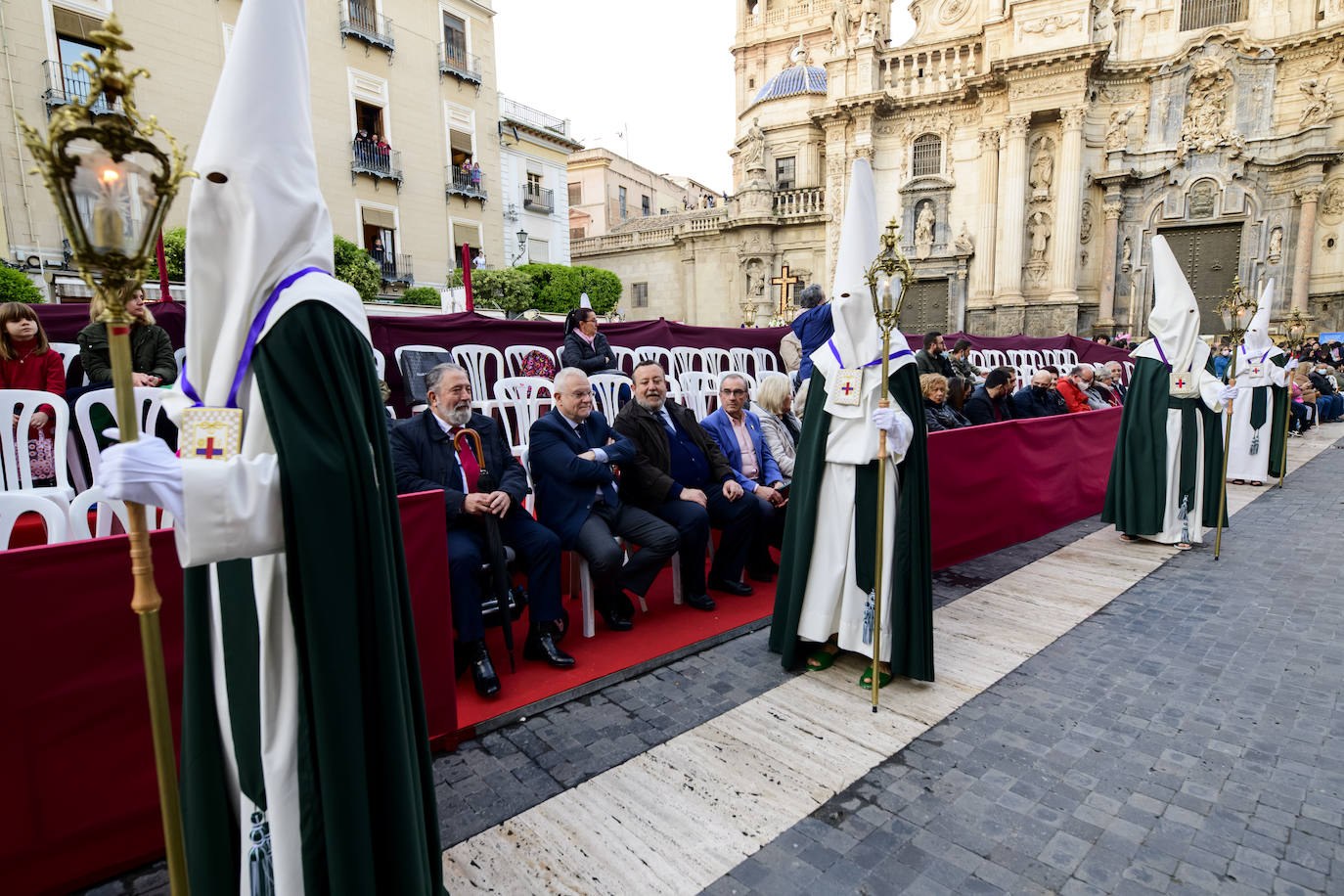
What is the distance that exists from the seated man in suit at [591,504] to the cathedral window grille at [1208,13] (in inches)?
977

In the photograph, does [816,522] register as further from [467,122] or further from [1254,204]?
[467,122]

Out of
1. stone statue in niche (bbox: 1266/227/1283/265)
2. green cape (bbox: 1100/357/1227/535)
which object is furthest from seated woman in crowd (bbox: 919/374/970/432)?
stone statue in niche (bbox: 1266/227/1283/265)

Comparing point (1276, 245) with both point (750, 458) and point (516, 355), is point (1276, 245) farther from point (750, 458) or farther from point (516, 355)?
point (516, 355)

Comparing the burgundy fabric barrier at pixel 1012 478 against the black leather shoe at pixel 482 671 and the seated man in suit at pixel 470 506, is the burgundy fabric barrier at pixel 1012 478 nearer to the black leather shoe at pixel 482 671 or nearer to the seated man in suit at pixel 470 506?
the seated man in suit at pixel 470 506

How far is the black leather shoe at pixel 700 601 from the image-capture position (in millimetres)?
4378

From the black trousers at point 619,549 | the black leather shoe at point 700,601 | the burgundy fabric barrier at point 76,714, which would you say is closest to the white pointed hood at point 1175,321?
the black leather shoe at point 700,601

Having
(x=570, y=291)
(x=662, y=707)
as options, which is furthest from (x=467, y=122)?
(x=662, y=707)

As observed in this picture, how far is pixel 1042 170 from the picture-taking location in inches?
830

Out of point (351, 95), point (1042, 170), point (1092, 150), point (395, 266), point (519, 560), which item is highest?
point (351, 95)

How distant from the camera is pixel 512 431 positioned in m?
6.23

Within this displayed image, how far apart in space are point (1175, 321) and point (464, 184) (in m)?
23.9

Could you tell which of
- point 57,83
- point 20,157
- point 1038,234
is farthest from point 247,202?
point 1038,234

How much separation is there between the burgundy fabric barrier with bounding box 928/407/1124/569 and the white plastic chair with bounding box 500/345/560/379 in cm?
378

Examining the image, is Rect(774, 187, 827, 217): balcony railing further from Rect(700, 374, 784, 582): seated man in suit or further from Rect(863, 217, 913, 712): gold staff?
Rect(863, 217, 913, 712): gold staff
